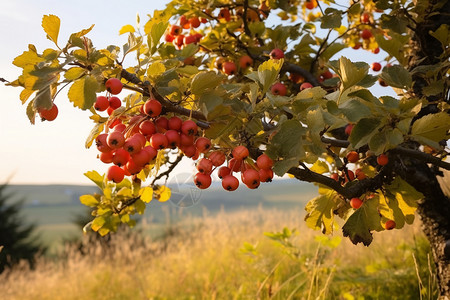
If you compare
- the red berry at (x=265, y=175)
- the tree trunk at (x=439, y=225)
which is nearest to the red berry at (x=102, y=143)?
the red berry at (x=265, y=175)

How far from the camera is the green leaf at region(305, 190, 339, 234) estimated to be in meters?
2.12

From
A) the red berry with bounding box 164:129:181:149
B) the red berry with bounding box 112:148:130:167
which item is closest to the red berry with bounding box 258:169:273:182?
the red berry with bounding box 164:129:181:149

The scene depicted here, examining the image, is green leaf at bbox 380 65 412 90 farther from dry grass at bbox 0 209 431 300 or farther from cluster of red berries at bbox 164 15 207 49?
dry grass at bbox 0 209 431 300

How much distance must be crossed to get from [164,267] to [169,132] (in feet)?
20.4

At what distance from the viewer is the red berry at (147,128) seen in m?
1.40

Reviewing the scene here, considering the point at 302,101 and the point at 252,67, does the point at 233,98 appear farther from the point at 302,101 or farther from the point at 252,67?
the point at 252,67

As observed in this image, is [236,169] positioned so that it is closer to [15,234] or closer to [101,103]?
[101,103]

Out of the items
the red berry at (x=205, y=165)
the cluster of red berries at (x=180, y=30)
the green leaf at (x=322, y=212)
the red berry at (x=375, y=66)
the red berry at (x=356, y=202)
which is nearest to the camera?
the red berry at (x=205, y=165)

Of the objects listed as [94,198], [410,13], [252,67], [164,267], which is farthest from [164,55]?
[164,267]

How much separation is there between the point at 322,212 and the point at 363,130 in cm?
76

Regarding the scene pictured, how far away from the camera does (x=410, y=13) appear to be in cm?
291

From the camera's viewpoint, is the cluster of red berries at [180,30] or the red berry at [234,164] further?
the cluster of red berries at [180,30]

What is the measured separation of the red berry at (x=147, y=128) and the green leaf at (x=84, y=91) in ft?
0.55

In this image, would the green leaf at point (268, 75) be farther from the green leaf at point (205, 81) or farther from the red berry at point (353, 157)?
the red berry at point (353, 157)
